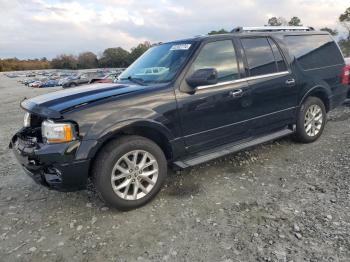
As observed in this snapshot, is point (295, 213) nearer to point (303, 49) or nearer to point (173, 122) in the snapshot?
point (173, 122)

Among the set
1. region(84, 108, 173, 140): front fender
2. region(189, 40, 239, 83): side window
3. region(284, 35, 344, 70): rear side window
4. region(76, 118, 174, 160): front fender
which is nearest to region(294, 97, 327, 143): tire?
region(284, 35, 344, 70): rear side window

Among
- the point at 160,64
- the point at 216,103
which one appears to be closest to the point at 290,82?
the point at 216,103

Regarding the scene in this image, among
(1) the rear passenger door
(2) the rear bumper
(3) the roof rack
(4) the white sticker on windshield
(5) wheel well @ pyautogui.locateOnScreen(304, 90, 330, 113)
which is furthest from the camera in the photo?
(5) wheel well @ pyautogui.locateOnScreen(304, 90, 330, 113)

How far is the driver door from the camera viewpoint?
156 inches

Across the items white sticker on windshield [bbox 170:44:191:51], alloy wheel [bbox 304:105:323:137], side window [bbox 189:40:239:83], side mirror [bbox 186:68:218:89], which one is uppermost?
white sticker on windshield [bbox 170:44:191:51]

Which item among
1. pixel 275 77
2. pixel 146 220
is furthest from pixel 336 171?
pixel 146 220

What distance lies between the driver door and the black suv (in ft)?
0.04

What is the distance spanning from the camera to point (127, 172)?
3.58m

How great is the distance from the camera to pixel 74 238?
3223mm

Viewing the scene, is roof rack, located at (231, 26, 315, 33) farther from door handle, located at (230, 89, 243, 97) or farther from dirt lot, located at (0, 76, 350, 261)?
dirt lot, located at (0, 76, 350, 261)

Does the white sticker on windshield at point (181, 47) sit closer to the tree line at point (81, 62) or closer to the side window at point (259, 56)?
the side window at point (259, 56)

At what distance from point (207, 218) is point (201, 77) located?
5.21ft

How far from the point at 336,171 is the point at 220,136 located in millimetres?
1645

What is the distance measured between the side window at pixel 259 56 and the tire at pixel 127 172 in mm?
1870
